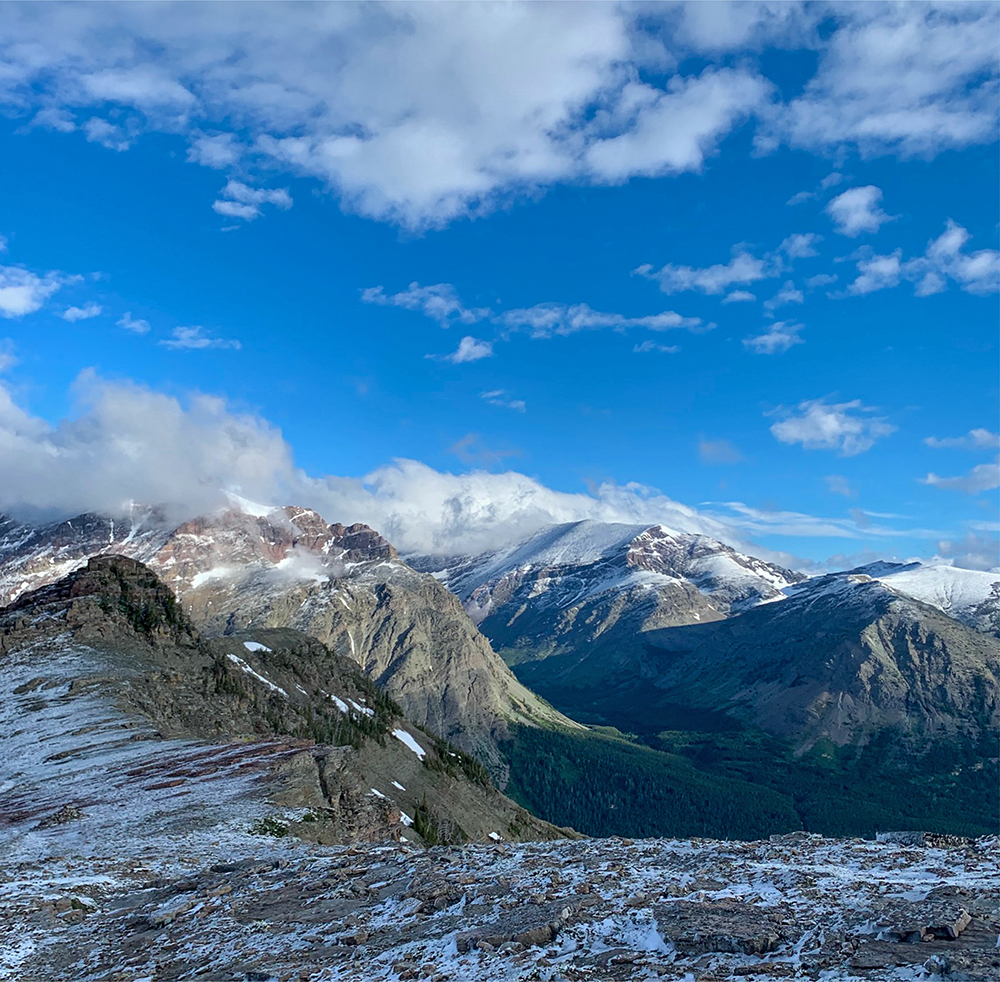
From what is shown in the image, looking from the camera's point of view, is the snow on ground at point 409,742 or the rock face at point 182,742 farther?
the snow on ground at point 409,742

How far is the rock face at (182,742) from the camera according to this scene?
42.3 metres

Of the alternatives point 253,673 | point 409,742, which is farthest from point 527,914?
point 409,742

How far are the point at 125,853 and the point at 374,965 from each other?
23.8 meters

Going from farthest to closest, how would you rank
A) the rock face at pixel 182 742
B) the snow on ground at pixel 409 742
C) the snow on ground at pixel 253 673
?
the snow on ground at pixel 409 742, the snow on ground at pixel 253 673, the rock face at pixel 182 742

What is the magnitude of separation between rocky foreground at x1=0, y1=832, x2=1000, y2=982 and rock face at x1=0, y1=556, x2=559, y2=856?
34.7 feet

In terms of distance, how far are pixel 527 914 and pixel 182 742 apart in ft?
155

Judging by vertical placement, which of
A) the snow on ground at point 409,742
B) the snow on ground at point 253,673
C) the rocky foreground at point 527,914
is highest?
the snow on ground at point 253,673

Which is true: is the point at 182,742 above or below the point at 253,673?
below

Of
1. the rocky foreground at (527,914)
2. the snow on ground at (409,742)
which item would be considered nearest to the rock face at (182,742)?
the snow on ground at (409,742)

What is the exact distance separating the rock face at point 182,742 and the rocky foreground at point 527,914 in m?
10.6

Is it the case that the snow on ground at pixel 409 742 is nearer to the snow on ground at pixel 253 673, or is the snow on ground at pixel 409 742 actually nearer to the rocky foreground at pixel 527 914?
the snow on ground at pixel 253 673

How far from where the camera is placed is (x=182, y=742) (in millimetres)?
56812

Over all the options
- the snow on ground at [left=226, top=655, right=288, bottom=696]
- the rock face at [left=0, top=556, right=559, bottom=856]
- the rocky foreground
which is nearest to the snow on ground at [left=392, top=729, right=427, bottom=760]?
the rock face at [left=0, top=556, right=559, bottom=856]

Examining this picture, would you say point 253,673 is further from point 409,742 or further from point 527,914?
point 527,914
